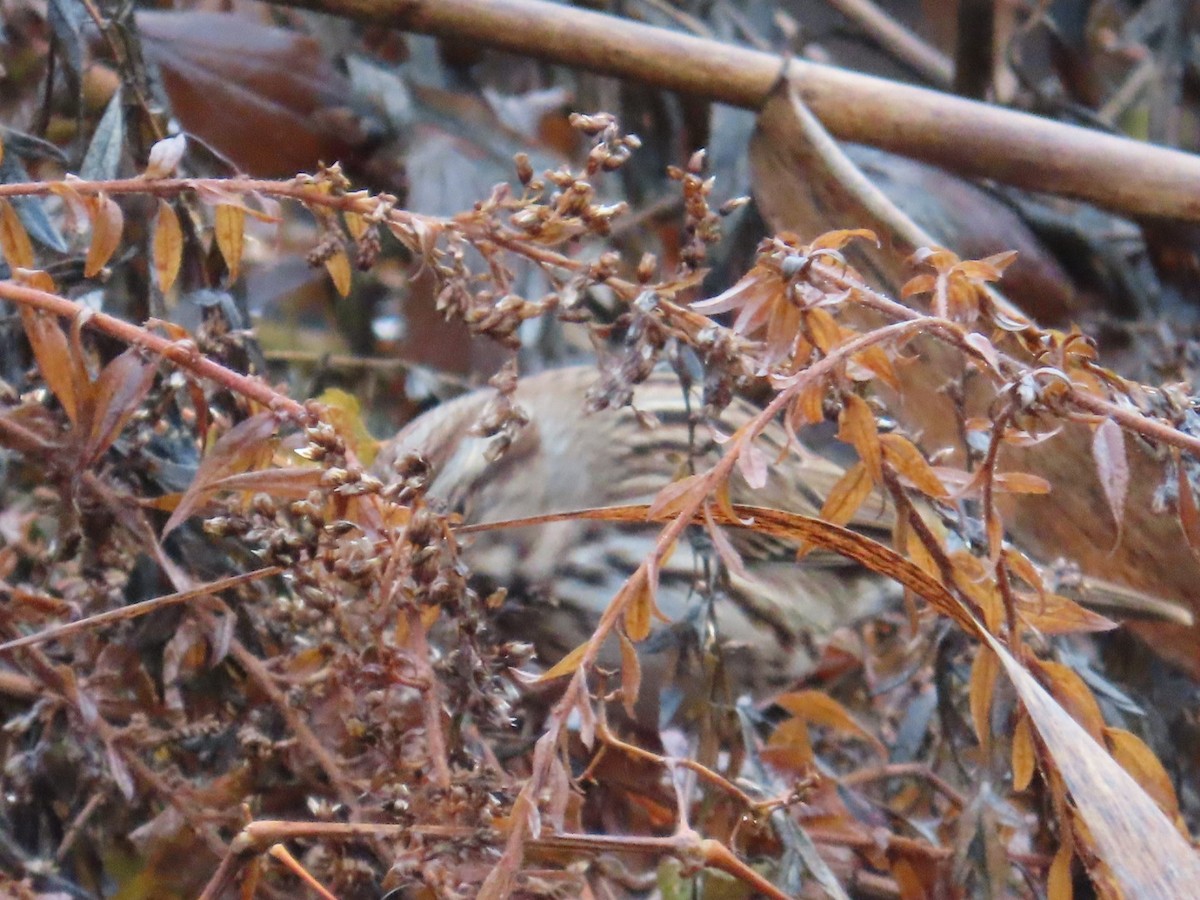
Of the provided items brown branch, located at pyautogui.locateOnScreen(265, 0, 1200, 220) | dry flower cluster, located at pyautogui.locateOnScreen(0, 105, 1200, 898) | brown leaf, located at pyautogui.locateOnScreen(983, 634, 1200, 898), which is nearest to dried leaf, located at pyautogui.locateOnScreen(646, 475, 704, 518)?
dry flower cluster, located at pyautogui.locateOnScreen(0, 105, 1200, 898)

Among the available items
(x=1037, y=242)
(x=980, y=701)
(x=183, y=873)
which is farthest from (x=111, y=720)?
(x=1037, y=242)

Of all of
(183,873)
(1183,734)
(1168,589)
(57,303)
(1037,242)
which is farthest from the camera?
(1037,242)

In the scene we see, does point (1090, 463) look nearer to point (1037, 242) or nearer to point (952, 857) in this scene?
point (952, 857)

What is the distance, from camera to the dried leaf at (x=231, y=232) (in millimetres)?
645

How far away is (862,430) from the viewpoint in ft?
1.77

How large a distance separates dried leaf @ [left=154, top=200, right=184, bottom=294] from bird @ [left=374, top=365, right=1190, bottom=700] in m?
0.38

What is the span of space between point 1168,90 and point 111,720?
1487 millimetres

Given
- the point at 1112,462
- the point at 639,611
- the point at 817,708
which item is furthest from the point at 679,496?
the point at 817,708

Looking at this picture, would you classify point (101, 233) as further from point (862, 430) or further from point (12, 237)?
point (862, 430)

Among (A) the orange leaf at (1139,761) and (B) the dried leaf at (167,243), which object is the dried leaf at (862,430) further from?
(B) the dried leaf at (167,243)

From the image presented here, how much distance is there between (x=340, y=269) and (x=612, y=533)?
621 mm

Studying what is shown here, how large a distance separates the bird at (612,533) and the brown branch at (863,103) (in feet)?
0.89

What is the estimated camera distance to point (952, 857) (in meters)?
0.78

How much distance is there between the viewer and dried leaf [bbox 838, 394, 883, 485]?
537 mm
